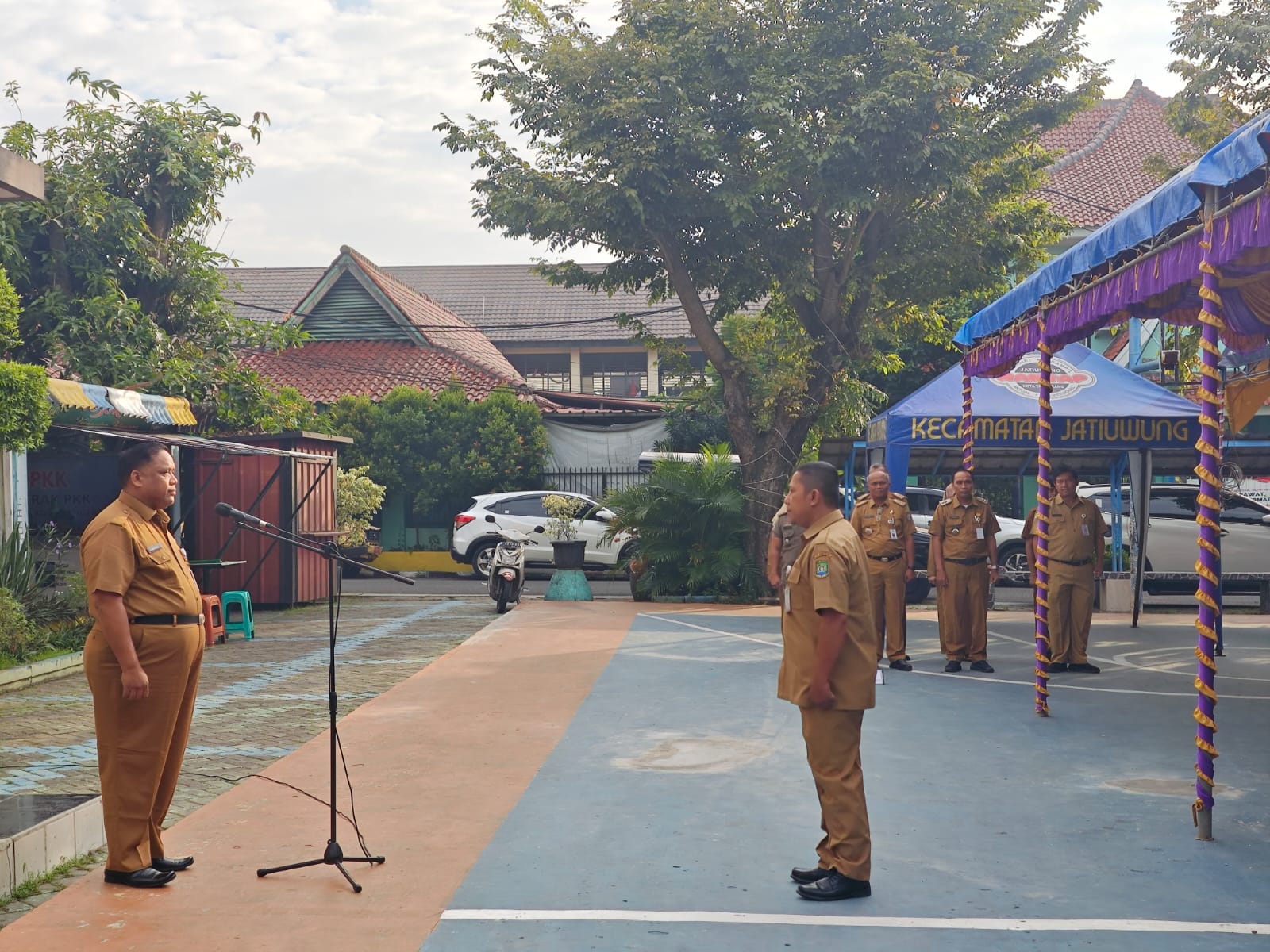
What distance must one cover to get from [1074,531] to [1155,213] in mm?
4752

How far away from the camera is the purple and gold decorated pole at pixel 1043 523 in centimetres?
878

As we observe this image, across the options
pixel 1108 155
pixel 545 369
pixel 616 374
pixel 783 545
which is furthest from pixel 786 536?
pixel 545 369

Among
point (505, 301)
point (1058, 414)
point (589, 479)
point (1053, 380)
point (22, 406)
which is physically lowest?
point (589, 479)

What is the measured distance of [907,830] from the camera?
5.87 metres

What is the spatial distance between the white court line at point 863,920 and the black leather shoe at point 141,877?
4.07ft

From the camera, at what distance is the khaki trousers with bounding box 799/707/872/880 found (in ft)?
16.0

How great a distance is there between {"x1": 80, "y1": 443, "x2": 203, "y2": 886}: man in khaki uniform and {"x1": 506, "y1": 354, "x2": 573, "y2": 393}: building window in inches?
1162

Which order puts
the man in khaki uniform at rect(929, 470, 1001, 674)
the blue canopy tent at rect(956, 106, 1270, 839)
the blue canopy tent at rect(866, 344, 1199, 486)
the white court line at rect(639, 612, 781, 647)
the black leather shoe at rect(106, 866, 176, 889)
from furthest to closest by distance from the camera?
the blue canopy tent at rect(866, 344, 1199, 486)
the white court line at rect(639, 612, 781, 647)
the man in khaki uniform at rect(929, 470, 1001, 674)
the blue canopy tent at rect(956, 106, 1270, 839)
the black leather shoe at rect(106, 866, 176, 889)

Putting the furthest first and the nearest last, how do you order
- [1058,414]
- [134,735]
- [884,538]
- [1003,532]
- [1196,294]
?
[1003,532], [1058,414], [884,538], [1196,294], [134,735]

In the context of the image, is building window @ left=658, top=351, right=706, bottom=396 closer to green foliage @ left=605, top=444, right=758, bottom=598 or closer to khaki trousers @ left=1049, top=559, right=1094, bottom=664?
green foliage @ left=605, top=444, right=758, bottom=598

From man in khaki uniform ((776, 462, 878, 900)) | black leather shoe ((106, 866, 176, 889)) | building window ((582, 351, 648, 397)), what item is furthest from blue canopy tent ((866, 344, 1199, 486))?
building window ((582, 351, 648, 397))

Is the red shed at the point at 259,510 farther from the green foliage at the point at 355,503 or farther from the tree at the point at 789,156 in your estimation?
the tree at the point at 789,156

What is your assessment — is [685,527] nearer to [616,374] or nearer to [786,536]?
[786,536]

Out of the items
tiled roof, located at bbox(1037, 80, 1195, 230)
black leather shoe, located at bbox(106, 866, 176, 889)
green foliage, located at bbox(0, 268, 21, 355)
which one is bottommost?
black leather shoe, located at bbox(106, 866, 176, 889)
